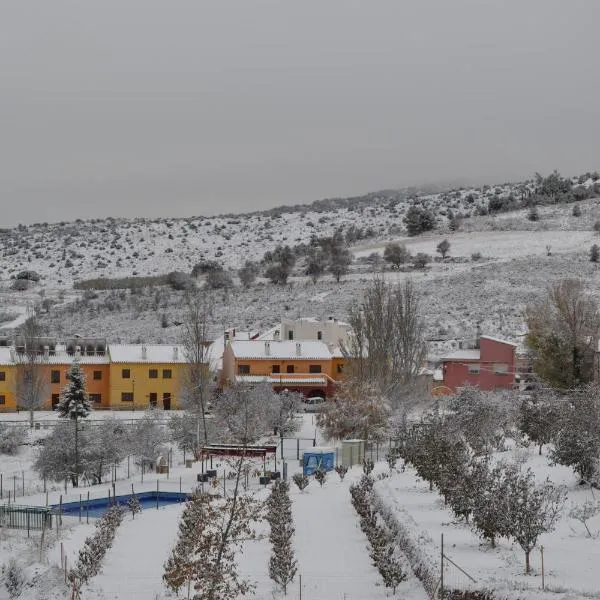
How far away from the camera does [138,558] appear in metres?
20.8

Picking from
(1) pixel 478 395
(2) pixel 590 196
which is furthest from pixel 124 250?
(1) pixel 478 395

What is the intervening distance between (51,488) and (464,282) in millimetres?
51689

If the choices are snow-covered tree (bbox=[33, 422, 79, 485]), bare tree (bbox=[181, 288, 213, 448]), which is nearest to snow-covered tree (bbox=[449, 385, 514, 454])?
bare tree (bbox=[181, 288, 213, 448])

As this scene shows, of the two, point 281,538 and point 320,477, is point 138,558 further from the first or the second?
point 320,477

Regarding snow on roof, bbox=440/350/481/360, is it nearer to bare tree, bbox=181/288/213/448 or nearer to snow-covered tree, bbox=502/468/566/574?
bare tree, bbox=181/288/213/448

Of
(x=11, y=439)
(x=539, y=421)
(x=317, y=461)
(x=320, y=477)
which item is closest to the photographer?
(x=320, y=477)

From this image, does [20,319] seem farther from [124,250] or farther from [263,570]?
[263,570]

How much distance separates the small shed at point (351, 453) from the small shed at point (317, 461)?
0.47m

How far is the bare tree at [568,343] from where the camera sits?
4259 cm

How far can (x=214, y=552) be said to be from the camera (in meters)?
14.9

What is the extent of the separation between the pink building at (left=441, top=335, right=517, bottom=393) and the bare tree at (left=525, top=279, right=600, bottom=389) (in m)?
8.43

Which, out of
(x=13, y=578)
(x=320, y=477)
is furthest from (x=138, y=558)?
(x=320, y=477)

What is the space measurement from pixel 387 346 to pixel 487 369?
12.0 meters

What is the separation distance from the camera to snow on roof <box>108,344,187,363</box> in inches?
2163
